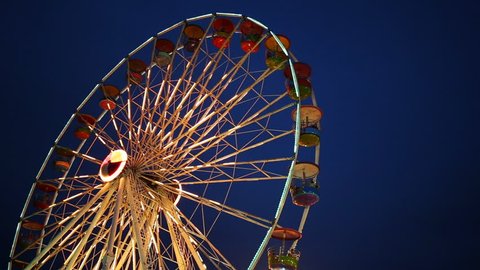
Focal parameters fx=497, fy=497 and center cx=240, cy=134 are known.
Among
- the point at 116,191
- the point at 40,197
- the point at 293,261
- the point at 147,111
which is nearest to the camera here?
the point at 293,261

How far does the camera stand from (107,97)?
15.2 m

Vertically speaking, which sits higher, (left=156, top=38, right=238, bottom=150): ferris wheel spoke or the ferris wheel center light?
(left=156, top=38, right=238, bottom=150): ferris wheel spoke

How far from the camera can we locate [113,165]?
41.3 ft

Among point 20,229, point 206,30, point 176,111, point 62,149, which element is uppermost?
point 206,30

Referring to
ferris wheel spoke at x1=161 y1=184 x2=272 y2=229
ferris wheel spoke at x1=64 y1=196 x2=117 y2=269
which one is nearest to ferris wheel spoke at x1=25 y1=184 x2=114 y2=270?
ferris wheel spoke at x1=64 y1=196 x2=117 y2=269

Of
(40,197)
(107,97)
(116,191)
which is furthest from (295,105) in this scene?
(40,197)

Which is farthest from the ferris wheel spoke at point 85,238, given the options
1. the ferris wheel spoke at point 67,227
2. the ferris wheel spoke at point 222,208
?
the ferris wheel spoke at point 222,208

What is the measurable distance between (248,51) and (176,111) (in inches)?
108

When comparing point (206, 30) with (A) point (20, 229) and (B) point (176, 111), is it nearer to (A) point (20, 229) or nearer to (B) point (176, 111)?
(B) point (176, 111)

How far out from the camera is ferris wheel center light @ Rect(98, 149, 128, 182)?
1240 cm

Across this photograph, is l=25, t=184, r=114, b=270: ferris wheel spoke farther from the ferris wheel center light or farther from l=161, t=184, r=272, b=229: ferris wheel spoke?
l=161, t=184, r=272, b=229: ferris wheel spoke

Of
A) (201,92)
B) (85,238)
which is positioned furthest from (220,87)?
(85,238)

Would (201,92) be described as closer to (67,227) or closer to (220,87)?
(220,87)

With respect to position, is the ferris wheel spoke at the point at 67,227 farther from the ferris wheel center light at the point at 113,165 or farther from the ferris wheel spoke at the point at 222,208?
the ferris wheel spoke at the point at 222,208
